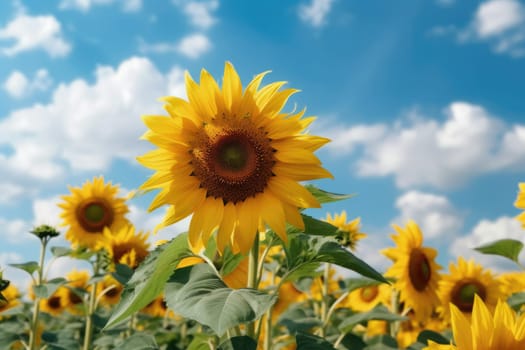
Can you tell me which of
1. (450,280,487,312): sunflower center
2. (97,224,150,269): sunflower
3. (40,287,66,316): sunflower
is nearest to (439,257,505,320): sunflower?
(450,280,487,312): sunflower center

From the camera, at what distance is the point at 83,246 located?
A: 7.31 metres

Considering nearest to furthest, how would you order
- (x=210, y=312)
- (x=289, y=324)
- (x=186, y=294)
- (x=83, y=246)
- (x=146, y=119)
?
(x=210, y=312)
(x=186, y=294)
(x=146, y=119)
(x=289, y=324)
(x=83, y=246)

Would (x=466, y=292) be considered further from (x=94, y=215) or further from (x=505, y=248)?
(x=94, y=215)

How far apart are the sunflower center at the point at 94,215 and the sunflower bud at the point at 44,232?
63.7 inches

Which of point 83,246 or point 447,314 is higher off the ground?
point 83,246

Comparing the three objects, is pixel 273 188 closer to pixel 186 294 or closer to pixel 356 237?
pixel 186 294

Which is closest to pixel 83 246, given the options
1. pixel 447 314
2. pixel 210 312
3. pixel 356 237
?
pixel 356 237

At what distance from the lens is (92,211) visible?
311 inches

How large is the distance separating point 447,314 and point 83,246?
4309 millimetres

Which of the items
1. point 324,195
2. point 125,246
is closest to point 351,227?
point 125,246

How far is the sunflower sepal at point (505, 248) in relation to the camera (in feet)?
15.3

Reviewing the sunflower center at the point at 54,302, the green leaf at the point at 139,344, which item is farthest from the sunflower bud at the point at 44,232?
the sunflower center at the point at 54,302

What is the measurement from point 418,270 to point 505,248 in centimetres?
103

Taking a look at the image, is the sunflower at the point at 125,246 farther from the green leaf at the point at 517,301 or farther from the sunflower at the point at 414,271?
the green leaf at the point at 517,301
